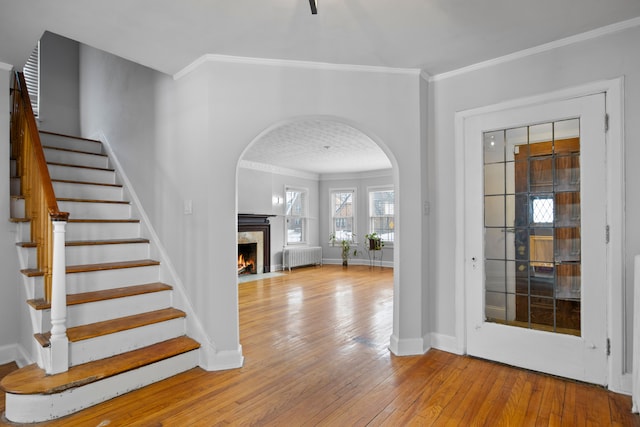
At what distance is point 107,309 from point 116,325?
8.5 inches

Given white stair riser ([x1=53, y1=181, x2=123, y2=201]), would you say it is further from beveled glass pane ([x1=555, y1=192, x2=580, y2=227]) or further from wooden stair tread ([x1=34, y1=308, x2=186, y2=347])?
beveled glass pane ([x1=555, y1=192, x2=580, y2=227])

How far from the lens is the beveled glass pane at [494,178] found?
9.95ft

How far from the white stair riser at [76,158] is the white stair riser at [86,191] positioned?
2.02ft

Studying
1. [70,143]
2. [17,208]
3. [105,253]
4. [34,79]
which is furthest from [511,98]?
[34,79]

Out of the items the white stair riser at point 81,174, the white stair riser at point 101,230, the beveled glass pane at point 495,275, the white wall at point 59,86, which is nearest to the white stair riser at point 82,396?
the white stair riser at point 101,230

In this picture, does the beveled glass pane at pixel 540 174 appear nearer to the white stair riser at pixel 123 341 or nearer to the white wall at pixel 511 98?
the white wall at pixel 511 98

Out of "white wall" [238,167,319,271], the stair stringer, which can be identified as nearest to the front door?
the stair stringer

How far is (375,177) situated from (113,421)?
26.4 ft

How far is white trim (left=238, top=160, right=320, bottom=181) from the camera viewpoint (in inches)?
314

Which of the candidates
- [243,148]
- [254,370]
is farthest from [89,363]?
[243,148]

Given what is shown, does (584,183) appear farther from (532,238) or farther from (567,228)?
(532,238)

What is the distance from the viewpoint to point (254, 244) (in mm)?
8086

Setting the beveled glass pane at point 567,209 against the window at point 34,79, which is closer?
the beveled glass pane at point 567,209

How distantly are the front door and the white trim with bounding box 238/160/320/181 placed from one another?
18.0 ft
